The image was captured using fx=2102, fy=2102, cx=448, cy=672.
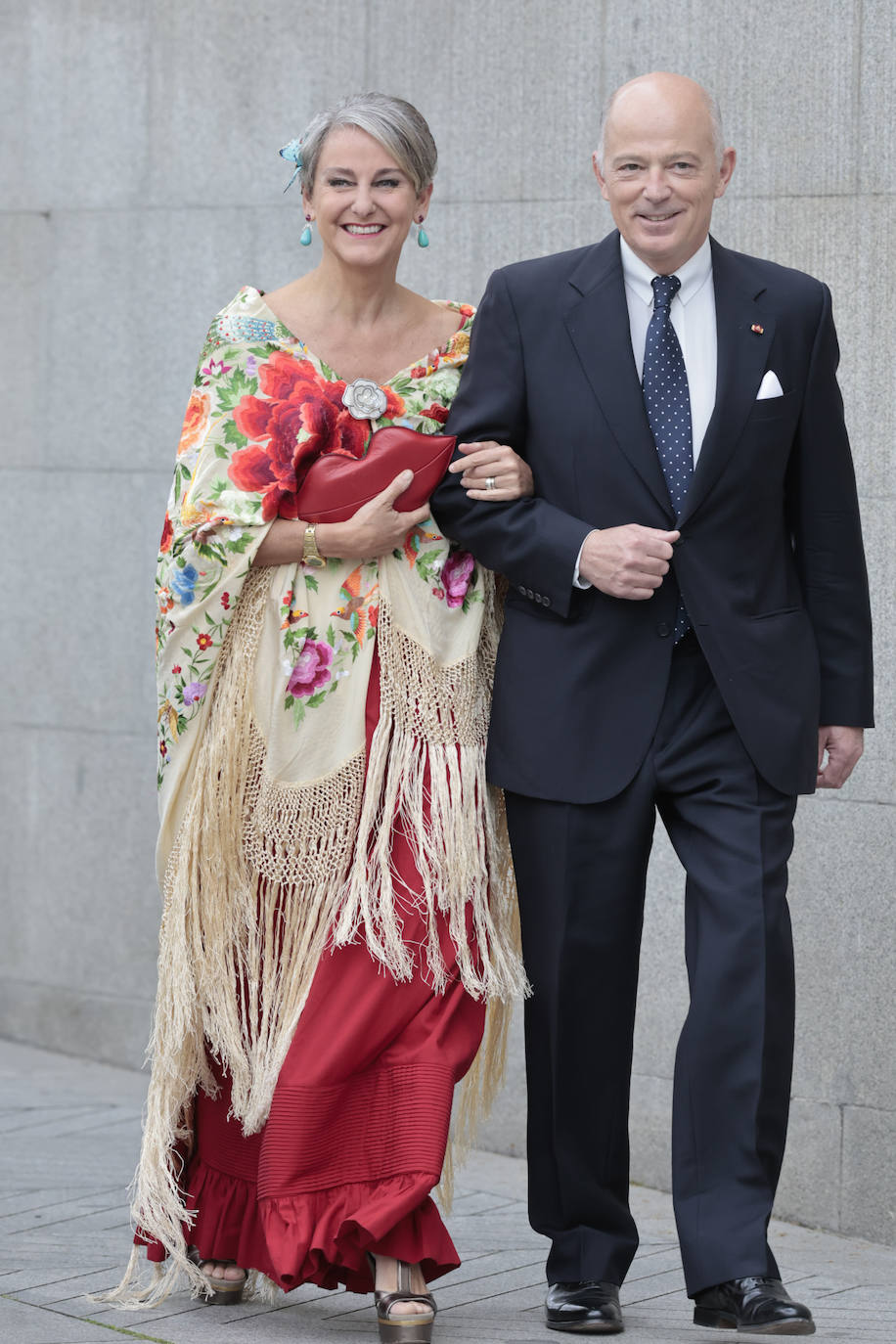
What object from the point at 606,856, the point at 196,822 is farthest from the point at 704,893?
the point at 196,822

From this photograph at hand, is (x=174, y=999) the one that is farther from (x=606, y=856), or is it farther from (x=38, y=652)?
(x=38, y=652)

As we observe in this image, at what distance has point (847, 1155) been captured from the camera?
4367 millimetres

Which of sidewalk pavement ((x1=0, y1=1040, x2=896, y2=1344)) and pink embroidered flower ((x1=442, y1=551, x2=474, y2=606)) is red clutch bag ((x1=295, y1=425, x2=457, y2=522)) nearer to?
pink embroidered flower ((x1=442, y1=551, x2=474, y2=606))

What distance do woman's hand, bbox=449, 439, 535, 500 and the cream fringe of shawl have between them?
22 centimetres

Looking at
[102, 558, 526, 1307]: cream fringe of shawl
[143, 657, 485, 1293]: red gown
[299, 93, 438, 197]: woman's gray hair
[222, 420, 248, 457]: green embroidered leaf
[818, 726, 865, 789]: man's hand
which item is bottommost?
[143, 657, 485, 1293]: red gown

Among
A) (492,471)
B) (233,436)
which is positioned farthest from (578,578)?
(233,436)

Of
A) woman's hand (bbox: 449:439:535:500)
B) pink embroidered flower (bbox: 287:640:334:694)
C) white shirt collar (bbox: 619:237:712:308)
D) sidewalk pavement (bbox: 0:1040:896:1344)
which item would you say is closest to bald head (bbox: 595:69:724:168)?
white shirt collar (bbox: 619:237:712:308)

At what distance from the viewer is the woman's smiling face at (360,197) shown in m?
3.52

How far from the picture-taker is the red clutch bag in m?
3.49

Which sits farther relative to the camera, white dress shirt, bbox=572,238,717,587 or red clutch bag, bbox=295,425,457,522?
red clutch bag, bbox=295,425,457,522

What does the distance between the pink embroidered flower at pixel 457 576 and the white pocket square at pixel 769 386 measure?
0.59 meters

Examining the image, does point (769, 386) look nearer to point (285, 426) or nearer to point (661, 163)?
point (661, 163)

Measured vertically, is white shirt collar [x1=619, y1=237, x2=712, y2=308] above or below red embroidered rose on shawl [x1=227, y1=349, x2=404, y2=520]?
above

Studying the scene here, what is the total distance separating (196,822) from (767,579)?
1043 millimetres
